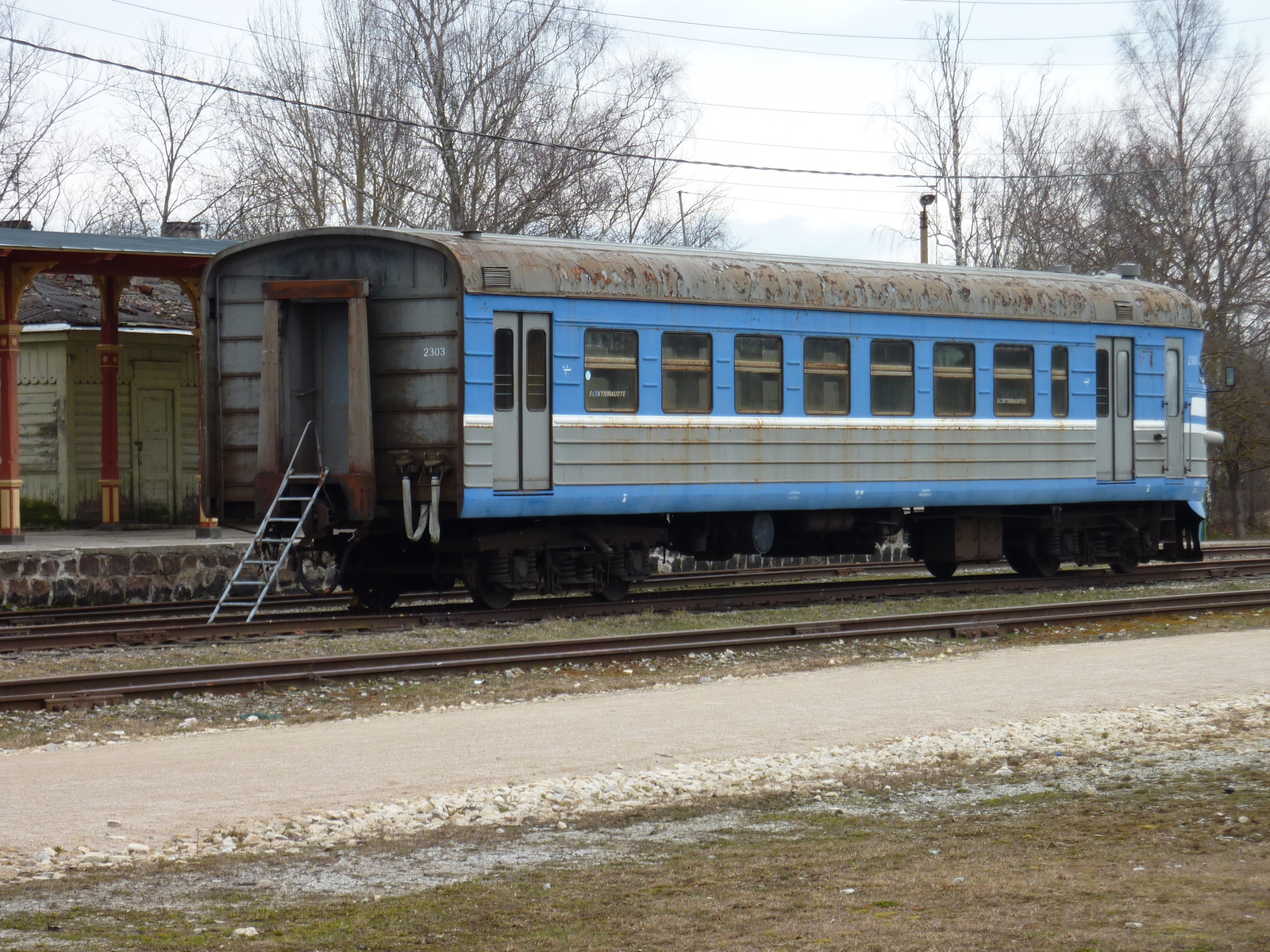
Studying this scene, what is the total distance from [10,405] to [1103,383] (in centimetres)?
1259

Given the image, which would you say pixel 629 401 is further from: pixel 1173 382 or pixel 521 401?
pixel 1173 382

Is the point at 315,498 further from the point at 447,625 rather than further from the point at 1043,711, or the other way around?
the point at 1043,711

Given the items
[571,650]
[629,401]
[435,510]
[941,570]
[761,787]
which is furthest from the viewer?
[941,570]

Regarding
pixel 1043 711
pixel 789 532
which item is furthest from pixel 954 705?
pixel 789 532

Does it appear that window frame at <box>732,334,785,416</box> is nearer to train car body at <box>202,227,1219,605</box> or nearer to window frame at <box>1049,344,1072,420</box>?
train car body at <box>202,227,1219,605</box>

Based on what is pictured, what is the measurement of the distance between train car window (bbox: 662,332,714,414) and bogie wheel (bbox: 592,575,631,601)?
5.99 ft

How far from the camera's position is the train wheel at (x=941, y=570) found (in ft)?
62.6

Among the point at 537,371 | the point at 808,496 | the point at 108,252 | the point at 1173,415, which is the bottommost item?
the point at 808,496

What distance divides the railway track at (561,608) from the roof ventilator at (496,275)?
116 inches

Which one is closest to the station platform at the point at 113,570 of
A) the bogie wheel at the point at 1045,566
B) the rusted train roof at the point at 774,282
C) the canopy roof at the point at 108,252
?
the canopy roof at the point at 108,252

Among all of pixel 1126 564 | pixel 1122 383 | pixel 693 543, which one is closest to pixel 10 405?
pixel 693 543

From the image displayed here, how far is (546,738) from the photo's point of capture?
8891 millimetres

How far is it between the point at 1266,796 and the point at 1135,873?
1774 mm

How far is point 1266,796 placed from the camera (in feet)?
23.6
